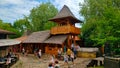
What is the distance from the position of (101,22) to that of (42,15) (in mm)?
41948

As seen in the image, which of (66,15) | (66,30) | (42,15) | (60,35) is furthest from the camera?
(42,15)

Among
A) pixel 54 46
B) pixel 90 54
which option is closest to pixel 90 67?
pixel 90 54

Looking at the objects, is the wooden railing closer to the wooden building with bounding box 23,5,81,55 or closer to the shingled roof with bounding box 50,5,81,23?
the wooden building with bounding box 23,5,81,55

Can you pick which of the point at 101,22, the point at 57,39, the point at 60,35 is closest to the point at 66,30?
the point at 57,39

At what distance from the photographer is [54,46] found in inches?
1400

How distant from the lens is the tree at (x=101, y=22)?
70.6ft

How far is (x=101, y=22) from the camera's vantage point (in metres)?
23.4

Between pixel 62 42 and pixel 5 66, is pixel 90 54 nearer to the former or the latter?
pixel 62 42

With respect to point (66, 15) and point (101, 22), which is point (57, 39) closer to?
point (66, 15)

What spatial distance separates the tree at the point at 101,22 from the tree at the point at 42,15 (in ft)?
70.5

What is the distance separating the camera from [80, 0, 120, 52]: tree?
70.6ft

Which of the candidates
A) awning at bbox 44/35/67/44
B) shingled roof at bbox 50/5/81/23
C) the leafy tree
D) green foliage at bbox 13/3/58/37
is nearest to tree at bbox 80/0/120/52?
shingled roof at bbox 50/5/81/23

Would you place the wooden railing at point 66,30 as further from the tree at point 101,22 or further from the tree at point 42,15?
the tree at point 42,15

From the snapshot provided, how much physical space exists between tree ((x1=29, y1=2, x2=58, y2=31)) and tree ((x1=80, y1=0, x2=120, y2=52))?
21500 millimetres
